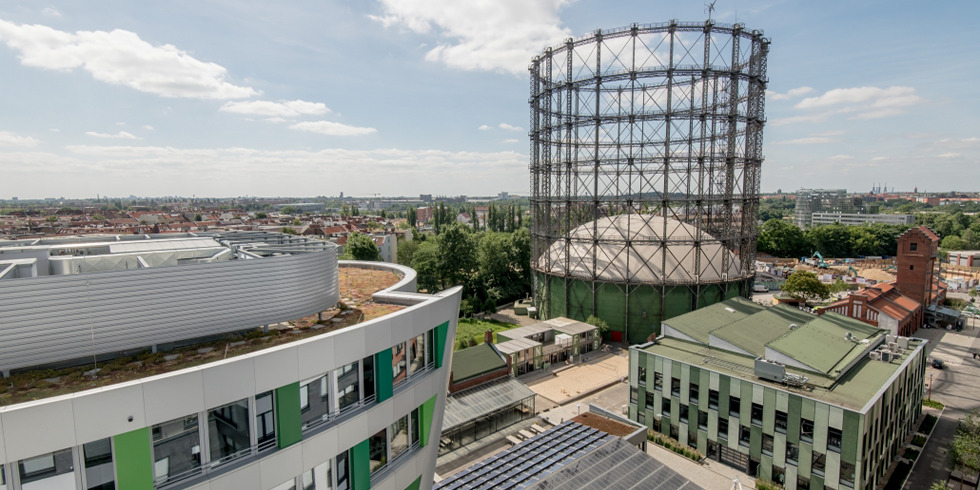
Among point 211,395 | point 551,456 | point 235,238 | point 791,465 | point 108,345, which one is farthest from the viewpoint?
point 791,465

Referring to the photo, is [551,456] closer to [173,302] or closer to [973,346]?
[173,302]

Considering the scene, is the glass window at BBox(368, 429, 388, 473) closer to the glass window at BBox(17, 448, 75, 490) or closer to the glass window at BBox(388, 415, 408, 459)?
the glass window at BBox(388, 415, 408, 459)

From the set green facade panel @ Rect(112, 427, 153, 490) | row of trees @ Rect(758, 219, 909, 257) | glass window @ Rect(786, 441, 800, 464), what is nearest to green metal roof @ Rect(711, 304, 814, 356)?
glass window @ Rect(786, 441, 800, 464)

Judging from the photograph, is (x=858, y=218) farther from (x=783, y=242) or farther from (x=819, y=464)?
(x=819, y=464)

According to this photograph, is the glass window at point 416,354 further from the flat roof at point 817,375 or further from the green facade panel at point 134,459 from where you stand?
the flat roof at point 817,375

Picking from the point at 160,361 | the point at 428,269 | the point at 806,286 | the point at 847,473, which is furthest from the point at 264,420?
the point at 806,286

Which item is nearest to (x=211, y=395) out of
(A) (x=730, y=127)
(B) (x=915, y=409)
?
(B) (x=915, y=409)
